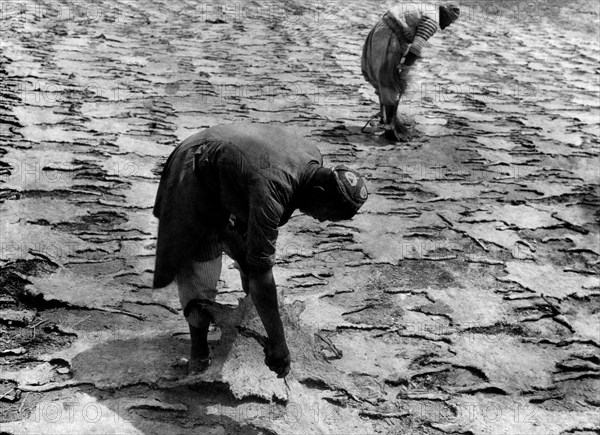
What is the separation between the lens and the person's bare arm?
9.70ft

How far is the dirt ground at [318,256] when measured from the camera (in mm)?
3479

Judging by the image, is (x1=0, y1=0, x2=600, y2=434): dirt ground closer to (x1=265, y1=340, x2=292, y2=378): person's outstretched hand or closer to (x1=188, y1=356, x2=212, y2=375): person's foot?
(x1=188, y1=356, x2=212, y2=375): person's foot

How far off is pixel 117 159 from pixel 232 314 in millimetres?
2837

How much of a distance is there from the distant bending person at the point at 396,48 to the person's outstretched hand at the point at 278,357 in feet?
14.1

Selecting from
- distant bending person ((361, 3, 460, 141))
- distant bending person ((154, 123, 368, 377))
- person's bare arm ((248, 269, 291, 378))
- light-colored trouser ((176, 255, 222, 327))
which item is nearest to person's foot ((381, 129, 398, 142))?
distant bending person ((361, 3, 460, 141))

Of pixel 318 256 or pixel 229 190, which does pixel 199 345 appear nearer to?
pixel 229 190

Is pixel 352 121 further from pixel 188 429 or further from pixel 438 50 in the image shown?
pixel 188 429

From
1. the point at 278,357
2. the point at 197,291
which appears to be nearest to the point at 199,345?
the point at 197,291

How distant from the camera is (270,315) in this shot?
3.02 metres

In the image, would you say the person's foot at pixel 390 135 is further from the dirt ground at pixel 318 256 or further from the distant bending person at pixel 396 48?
the dirt ground at pixel 318 256

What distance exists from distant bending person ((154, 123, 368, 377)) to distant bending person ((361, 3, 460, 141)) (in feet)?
12.8

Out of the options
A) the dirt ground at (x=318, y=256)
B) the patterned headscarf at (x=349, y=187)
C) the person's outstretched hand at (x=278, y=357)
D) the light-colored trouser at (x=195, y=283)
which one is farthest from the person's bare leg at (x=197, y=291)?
the patterned headscarf at (x=349, y=187)

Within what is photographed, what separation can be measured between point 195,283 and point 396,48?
420 centimetres

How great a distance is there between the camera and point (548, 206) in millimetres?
5957
